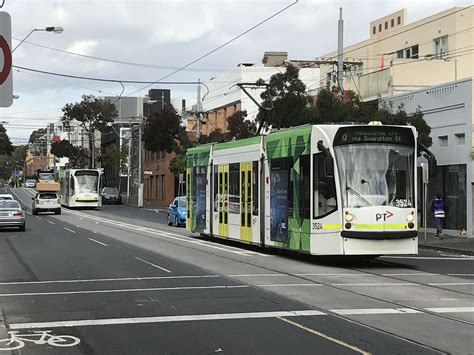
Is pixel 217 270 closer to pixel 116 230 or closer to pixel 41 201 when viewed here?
pixel 116 230

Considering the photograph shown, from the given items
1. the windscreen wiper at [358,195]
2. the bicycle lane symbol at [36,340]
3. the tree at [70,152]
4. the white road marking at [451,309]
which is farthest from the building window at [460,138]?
the tree at [70,152]

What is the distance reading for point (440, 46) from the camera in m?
44.9

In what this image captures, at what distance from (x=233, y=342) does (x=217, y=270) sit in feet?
23.9

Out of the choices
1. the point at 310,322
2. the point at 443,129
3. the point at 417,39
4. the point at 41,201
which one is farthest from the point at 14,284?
the point at 417,39

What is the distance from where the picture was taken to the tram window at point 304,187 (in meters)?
16.4

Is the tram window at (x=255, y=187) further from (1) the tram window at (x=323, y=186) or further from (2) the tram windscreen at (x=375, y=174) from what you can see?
(2) the tram windscreen at (x=375, y=174)

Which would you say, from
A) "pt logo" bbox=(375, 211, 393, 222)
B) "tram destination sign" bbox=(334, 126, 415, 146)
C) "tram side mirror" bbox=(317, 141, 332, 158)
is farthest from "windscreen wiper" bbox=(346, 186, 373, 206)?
"tram destination sign" bbox=(334, 126, 415, 146)

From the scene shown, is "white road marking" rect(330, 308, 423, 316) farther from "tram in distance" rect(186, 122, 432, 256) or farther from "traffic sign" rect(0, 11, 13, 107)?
"traffic sign" rect(0, 11, 13, 107)

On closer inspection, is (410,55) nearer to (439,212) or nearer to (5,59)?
(439,212)

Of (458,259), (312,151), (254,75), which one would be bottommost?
(458,259)

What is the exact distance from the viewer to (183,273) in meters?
14.6

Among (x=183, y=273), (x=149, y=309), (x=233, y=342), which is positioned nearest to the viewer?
(x=233, y=342)

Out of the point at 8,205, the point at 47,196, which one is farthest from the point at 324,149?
the point at 47,196

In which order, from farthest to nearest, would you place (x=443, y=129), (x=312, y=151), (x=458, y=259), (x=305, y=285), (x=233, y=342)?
(x=443, y=129) < (x=458, y=259) < (x=312, y=151) < (x=305, y=285) < (x=233, y=342)
